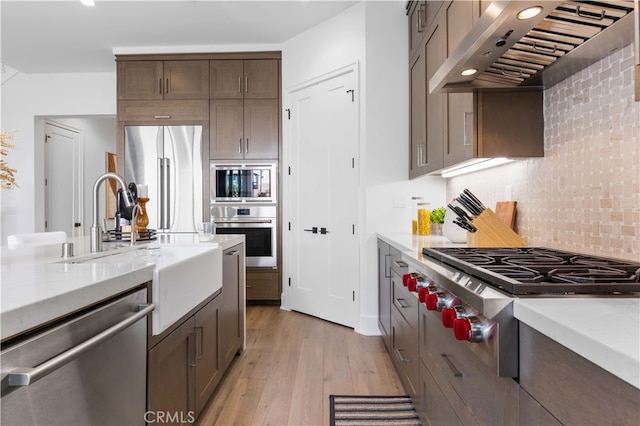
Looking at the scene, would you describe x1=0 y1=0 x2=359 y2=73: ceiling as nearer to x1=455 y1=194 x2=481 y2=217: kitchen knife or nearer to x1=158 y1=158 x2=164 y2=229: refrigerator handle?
x1=158 y1=158 x2=164 y2=229: refrigerator handle

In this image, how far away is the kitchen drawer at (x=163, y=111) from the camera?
437 cm

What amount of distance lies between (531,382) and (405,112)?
9.57 feet

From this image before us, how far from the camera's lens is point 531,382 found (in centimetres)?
74

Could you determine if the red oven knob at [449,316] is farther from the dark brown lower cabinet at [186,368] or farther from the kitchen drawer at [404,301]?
the dark brown lower cabinet at [186,368]

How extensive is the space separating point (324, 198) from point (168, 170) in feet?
6.23

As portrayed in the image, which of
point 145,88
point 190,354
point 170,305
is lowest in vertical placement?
point 190,354

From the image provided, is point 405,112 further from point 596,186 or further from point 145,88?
point 145,88

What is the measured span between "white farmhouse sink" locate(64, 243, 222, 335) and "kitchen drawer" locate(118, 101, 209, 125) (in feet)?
9.19

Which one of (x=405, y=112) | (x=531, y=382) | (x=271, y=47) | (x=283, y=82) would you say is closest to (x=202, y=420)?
A: (x=531, y=382)

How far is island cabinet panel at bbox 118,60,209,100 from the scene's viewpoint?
4.38 metres

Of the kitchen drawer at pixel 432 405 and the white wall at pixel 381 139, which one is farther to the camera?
the white wall at pixel 381 139

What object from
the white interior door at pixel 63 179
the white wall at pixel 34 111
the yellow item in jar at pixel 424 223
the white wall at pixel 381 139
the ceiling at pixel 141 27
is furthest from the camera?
the white interior door at pixel 63 179

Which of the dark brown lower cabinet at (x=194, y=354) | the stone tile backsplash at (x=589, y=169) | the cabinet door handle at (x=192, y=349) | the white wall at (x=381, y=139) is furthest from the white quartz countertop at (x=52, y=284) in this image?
the white wall at (x=381, y=139)

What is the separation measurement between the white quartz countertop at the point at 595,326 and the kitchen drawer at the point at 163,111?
13.9 ft
